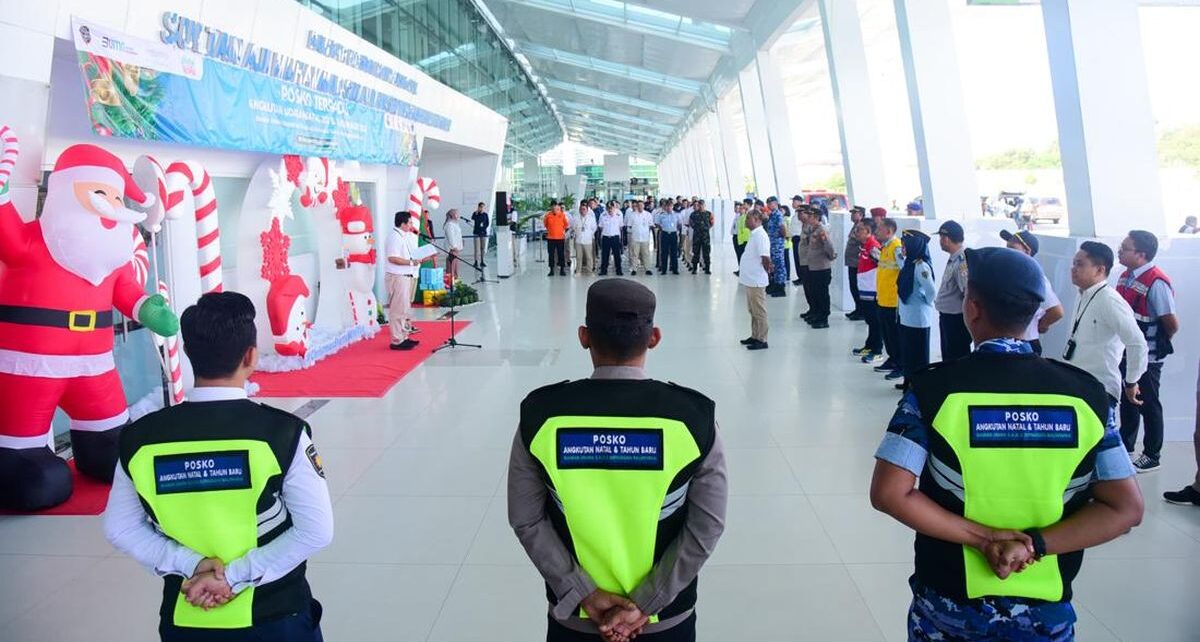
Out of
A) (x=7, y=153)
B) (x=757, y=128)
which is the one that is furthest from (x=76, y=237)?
(x=757, y=128)

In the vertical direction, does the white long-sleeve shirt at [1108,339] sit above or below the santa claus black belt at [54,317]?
below

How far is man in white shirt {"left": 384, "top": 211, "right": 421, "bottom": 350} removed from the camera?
8.73 meters

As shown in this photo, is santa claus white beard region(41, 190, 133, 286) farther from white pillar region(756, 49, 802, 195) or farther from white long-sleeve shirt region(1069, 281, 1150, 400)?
white pillar region(756, 49, 802, 195)

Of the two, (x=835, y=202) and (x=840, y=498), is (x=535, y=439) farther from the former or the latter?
(x=835, y=202)

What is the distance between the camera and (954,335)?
20.0 ft

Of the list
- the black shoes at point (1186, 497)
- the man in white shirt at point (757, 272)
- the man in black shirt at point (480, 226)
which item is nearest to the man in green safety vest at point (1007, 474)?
the black shoes at point (1186, 497)

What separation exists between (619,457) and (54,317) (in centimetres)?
402

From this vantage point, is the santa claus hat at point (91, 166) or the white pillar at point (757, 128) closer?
the santa claus hat at point (91, 166)

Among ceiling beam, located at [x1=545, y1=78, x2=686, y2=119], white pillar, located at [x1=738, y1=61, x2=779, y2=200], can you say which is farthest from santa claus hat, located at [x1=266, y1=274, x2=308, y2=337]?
ceiling beam, located at [x1=545, y1=78, x2=686, y2=119]

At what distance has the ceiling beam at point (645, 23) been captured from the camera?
53.4 feet

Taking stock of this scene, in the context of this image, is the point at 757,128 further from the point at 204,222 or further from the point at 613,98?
the point at 204,222

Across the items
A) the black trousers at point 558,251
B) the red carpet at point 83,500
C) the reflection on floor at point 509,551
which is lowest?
the reflection on floor at point 509,551

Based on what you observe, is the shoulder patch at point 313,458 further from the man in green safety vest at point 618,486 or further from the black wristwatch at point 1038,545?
the black wristwatch at point 1038,545

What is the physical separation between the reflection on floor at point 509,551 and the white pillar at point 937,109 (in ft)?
9.48
